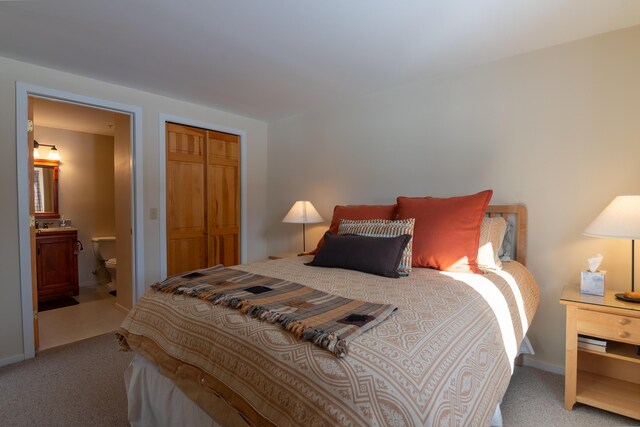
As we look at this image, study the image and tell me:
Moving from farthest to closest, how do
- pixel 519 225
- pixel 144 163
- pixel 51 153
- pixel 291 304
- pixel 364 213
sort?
1. pixel 51 153
2. pixel 144 163
3. pixel 364 213
4. pixel 519 225
5. pixel 291 304

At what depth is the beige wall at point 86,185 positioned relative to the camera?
4.45 metres

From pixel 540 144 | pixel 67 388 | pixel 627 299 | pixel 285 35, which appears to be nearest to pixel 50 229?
pixel 67 388

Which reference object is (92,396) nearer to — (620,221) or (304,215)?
(304,215)

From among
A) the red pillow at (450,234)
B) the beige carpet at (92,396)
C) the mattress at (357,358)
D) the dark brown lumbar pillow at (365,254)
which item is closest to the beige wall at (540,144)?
the beige carpet at (92,396)

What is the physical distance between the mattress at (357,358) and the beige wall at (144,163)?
154 centimetres

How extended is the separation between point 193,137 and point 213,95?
58cm

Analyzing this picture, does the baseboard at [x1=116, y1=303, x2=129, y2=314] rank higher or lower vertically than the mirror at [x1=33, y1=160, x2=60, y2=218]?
lower

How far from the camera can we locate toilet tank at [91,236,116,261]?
178 inches

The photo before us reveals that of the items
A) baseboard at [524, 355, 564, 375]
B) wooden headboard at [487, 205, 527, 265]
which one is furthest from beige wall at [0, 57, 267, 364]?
baseboard at [524, 355, 564, 375]

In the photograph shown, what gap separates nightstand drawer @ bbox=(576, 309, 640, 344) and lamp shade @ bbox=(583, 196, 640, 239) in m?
0.42

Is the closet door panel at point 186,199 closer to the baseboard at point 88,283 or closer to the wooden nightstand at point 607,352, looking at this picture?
the baseboard at point 88,283

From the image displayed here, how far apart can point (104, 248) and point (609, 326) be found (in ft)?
17.7

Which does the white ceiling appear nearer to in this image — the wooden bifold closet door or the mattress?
the wooden bifold closet door

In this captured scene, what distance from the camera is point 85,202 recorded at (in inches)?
183
